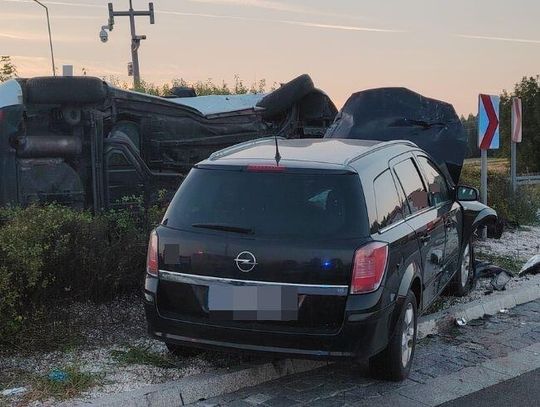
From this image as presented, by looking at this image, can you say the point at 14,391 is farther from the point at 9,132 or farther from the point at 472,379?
the point at 9,132

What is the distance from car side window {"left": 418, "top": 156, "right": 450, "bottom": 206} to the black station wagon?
1187 millimetres

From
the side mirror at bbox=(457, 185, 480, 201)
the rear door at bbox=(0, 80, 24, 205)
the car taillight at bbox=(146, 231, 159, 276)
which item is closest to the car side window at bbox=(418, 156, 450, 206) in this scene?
the side mirror at bbox=(457, 185, 480, 201)

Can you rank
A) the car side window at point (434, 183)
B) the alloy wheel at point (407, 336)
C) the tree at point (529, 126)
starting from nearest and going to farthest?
1. the alloy wheel at point (407, 336)
2. the car side window at point (434, 183)
3. the tree at point (529, 126)

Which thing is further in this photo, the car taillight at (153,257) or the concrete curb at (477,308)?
the concrete curb at (477,308)

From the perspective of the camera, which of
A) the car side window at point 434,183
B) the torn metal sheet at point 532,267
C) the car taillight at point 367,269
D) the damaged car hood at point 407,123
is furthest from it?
the damaged car hood at point 407,123

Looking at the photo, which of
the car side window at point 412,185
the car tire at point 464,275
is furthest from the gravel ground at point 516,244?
the car side window at point 412,185

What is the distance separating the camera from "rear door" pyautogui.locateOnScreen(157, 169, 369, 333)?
4152 millimetres

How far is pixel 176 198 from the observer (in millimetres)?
4688

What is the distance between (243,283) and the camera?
4238 mm

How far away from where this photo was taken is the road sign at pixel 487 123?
9.87 m

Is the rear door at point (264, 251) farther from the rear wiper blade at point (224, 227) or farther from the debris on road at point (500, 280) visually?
the debris on road at point (500, 280)

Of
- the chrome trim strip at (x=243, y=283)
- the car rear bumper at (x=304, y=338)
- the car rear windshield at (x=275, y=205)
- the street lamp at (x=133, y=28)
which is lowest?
the car rear bumper at (x=304, y=338)

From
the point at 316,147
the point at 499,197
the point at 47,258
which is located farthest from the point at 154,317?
the point at 499,197

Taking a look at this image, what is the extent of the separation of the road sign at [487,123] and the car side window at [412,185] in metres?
4.52
